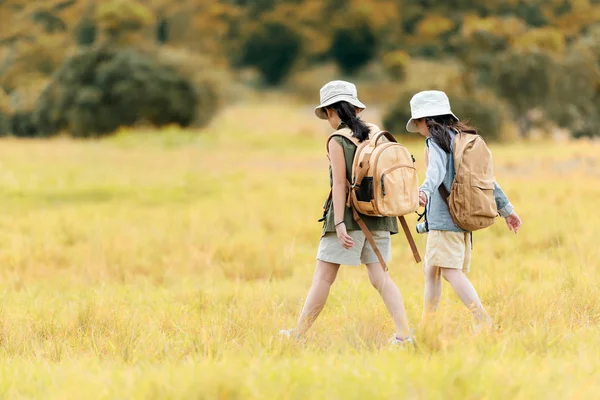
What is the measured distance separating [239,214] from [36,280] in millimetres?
4904

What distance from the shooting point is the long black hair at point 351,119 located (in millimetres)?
5289

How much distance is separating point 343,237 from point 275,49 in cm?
6330

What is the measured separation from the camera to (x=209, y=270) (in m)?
9.09

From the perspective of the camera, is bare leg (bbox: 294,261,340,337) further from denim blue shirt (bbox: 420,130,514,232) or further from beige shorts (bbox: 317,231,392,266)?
denim blue shirt (bbox: 420,130,514,232)

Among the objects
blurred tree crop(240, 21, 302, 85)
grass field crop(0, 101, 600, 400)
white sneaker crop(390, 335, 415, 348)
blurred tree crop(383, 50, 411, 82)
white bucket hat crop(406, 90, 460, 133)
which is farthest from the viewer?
blurred tree crop(240, 21, 302, 85)

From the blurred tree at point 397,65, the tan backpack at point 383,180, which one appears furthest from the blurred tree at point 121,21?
the tan backpack at point 383,180

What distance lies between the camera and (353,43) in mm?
67438

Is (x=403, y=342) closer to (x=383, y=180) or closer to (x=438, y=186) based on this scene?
(x=383, y=180)

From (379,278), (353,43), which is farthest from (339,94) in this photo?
(353,43)

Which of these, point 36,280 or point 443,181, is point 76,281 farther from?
point 443,181

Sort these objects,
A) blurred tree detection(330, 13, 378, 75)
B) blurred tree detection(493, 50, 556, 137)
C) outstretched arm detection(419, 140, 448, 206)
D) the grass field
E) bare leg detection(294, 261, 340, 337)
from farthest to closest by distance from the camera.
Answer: blurred tree detection(330, 13, 378, 75) → blurred tree detection(493, 50, 556, 137) → bare leg detection(294, 261, 340, 337) → outstretched arm detection(419, 140, 448, 206) → the grass field

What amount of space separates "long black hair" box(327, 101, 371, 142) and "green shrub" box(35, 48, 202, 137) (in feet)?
116

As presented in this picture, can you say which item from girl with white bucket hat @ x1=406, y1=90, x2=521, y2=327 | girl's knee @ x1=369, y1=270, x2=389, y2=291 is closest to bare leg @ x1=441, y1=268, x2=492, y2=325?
girl with white bucket hat @ x1=406, y1=90, x2=521, y2=327

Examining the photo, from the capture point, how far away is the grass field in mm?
3752
